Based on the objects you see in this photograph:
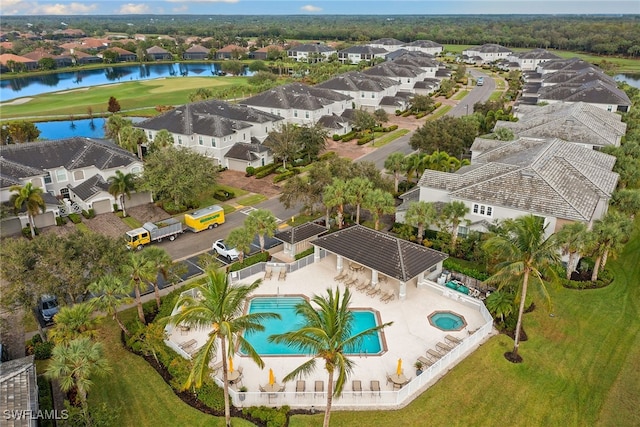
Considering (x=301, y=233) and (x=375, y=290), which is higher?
(x=301, y=233)

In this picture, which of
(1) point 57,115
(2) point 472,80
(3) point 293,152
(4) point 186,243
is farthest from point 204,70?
(4) point 186,243

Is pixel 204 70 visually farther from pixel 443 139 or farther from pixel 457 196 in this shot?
pixel 457 196

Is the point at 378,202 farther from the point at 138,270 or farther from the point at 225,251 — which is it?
the point at 138,270

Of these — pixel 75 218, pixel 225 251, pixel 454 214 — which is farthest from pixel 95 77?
pixel 454 214

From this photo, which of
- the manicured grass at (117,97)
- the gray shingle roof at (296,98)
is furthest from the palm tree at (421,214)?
the manicured grass at (117,97)

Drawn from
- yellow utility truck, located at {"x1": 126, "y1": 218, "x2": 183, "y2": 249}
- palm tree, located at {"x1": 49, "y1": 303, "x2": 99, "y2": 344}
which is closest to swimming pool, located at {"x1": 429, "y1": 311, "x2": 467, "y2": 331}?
palm tree, located at {"x1": 49, "y1": 303, "x2": 99, "y2": 344}
